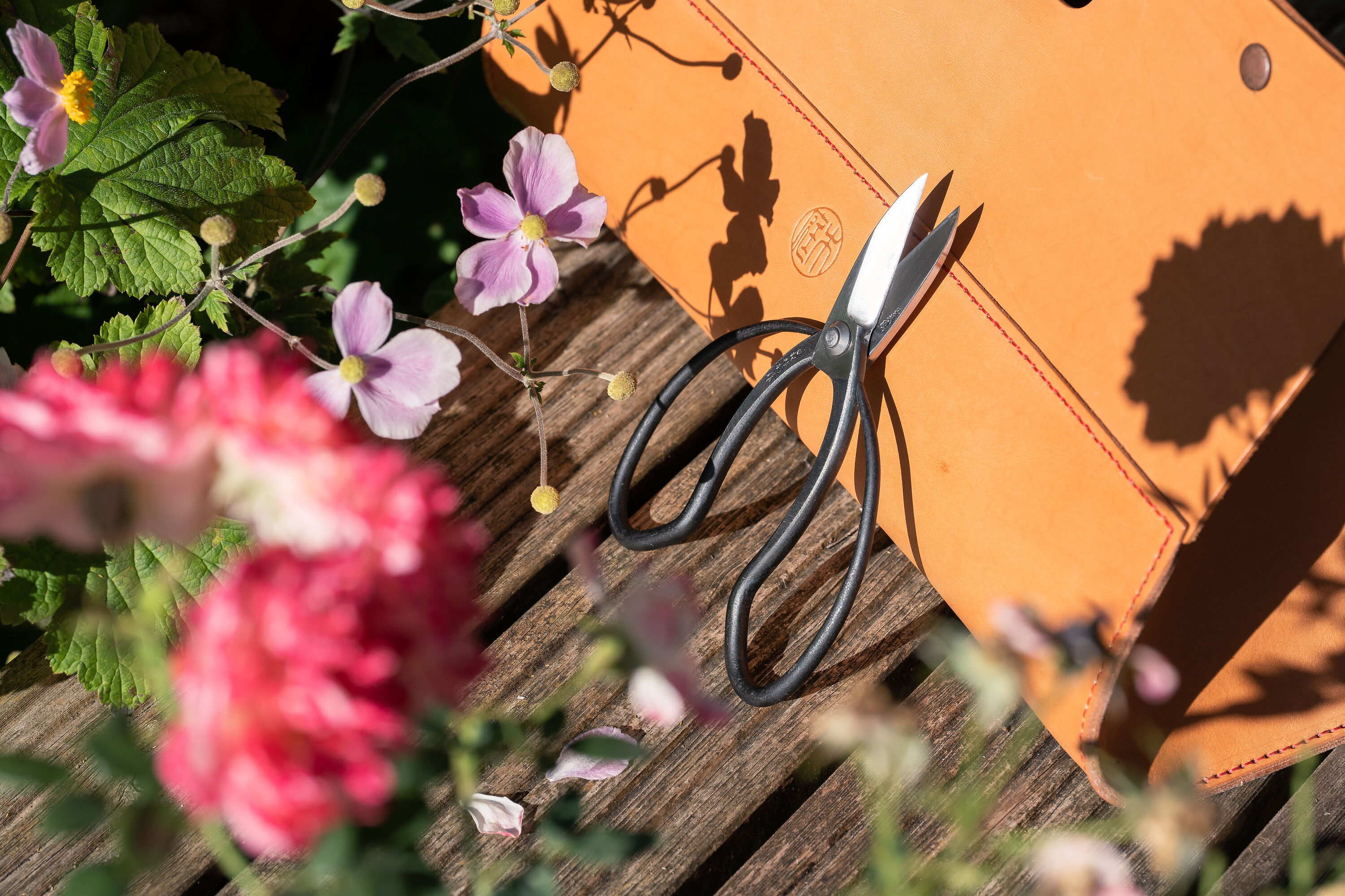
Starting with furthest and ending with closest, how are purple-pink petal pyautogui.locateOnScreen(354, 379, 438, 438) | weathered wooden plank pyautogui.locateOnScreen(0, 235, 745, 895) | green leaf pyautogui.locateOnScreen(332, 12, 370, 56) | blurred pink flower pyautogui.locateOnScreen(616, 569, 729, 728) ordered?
1. green leaf pyautogui.locateOnScreen(332, 12, 370, 56)
2. weathered wooden plank pyautogui.locateOnScreen(0, 235, 745, 895)
3. purple-pink petal pyautogui.locateOnScreen(354, 379, 438, 438)
4. blurred pink flower pyautogui.locateOnScreen(616, 569, 729, 728)

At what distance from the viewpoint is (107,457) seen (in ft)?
1.09

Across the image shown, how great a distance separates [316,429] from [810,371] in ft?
1.87

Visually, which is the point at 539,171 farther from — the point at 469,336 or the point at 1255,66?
the point at 1255,66

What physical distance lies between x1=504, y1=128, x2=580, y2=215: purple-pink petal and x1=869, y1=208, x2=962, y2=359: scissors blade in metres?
0.28

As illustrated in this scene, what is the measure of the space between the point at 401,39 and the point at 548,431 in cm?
50

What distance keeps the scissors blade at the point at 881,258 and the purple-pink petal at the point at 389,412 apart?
0.35 metres

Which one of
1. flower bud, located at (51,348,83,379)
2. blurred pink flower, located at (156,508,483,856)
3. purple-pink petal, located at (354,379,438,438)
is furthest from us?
purple-pink petal, located at (354,379,438,438)

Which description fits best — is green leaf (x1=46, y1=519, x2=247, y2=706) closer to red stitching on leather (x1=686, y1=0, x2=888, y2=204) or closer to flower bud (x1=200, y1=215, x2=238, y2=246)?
flower bud (x1=200, y1=215, x2=238, y2=246)

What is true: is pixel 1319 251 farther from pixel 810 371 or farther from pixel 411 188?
pixel 411 188

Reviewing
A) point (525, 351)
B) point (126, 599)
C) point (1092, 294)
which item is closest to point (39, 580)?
point (126, 599)

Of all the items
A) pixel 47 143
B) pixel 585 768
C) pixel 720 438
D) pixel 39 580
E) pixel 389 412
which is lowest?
pixel 585 768

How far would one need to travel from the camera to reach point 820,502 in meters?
0.72

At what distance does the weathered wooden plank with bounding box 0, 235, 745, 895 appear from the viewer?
0.83 metres

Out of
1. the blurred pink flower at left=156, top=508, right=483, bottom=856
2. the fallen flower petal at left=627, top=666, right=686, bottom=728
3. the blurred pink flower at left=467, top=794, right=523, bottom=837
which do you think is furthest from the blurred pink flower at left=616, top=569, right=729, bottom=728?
the blurred pink flower at left=467, top=794, right=523, bottom=837
